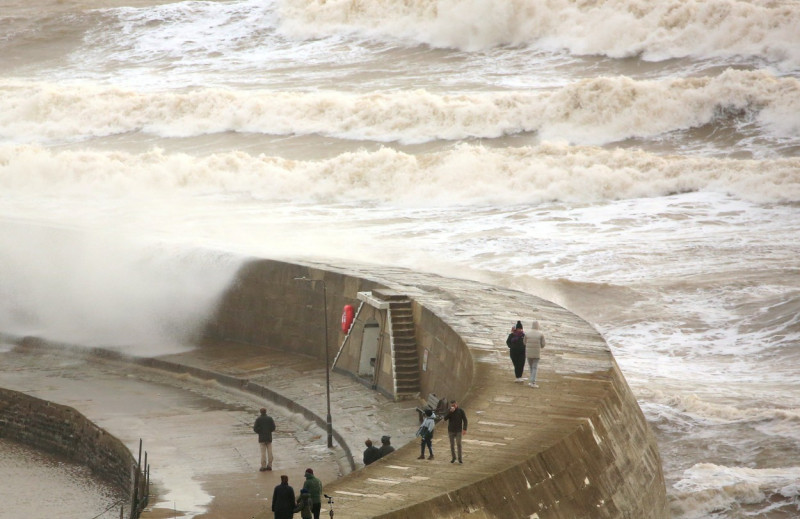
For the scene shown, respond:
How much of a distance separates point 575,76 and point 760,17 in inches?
280

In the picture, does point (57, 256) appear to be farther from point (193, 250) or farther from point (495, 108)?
point (495, 108)

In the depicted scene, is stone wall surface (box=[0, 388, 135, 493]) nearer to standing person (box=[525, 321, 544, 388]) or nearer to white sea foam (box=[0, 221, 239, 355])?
white sea foam (box=[0, 221, 239, 355])

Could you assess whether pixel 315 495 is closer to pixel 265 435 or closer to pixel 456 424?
pixel 456 424

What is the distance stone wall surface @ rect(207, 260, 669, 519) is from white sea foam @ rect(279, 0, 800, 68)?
84.2 feet

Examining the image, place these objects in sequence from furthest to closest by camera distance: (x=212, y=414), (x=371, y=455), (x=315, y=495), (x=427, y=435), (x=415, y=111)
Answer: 1. (x=415, y=111)
2. (x=212, y=414)
3. (x=371, y=455)
4. (x=427, y=435)
5. (x=315, y=495)

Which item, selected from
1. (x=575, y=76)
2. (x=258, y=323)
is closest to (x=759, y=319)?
(x=258, y=323)

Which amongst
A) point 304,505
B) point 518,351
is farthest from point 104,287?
point 304,505

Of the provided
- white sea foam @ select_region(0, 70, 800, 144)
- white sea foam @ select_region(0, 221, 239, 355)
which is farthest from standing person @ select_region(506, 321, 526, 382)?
white sea foam @ select_region(0, 70, 800, 144)

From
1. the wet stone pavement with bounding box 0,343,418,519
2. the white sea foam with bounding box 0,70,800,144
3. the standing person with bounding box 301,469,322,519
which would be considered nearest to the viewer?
the standing person with bounding box 301,469,322,519

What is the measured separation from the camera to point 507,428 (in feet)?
45.5

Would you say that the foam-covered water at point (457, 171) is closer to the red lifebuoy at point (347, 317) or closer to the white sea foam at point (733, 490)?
the white sea foam at point (733, 490)

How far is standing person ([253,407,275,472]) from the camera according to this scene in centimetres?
1745

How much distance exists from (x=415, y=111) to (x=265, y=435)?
1182 inches

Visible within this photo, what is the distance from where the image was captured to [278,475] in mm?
17500
